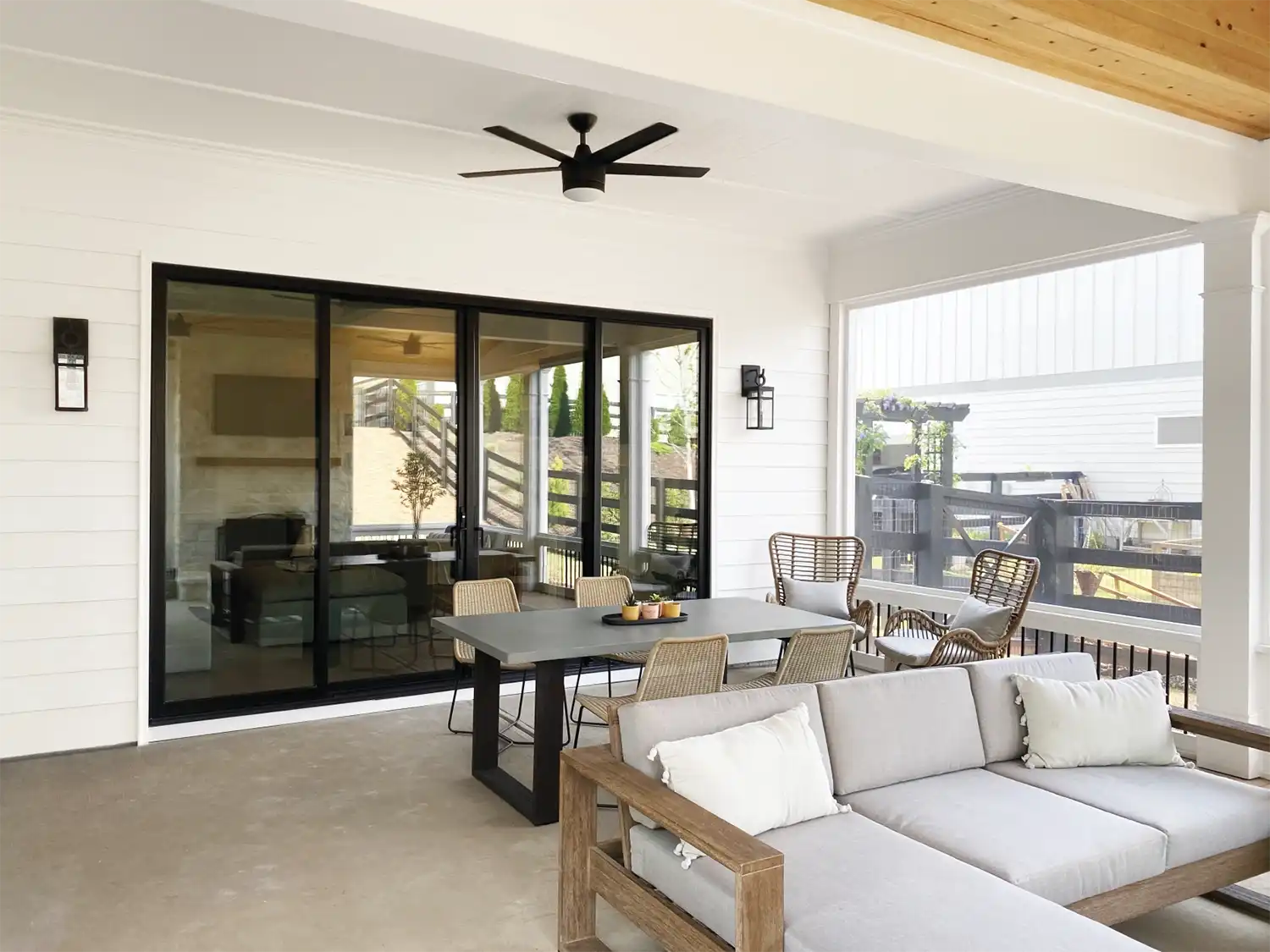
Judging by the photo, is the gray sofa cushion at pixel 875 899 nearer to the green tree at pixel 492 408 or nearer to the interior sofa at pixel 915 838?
the interior sofa at pixel 915 838

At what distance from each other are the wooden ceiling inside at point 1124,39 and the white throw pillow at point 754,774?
2.31 meters

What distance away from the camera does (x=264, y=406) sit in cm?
526

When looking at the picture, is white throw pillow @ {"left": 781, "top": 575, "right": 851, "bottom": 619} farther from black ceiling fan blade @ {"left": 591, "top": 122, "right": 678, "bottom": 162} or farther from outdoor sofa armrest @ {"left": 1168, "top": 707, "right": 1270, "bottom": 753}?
black ceiling fan blade @ {"left": 591, "top": 122, "right": 678, "bottom": 162}

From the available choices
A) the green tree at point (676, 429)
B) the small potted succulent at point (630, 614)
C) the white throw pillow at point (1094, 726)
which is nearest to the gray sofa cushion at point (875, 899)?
the white throw pillow at point (1094, 726)

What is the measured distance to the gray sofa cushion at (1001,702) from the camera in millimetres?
3338

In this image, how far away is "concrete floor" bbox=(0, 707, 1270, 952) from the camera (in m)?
2.93

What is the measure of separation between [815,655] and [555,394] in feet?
9.63

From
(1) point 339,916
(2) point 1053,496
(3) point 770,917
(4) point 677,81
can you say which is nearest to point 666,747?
(3) point 770,917

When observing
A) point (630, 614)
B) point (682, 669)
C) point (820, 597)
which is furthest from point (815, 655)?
point (820, 597)

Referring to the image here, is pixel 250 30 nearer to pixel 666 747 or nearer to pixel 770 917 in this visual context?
pixel 666 747

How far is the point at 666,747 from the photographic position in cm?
264

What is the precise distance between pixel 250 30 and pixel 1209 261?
172 inches

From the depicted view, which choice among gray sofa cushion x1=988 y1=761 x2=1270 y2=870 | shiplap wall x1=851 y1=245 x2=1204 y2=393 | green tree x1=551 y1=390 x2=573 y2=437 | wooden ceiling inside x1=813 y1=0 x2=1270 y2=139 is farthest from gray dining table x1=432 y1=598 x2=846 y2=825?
wooden ceiling inside x1=813 y1=0 x2=1270 y2=139

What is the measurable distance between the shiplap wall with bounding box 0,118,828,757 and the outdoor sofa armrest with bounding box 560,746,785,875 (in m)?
3.14
